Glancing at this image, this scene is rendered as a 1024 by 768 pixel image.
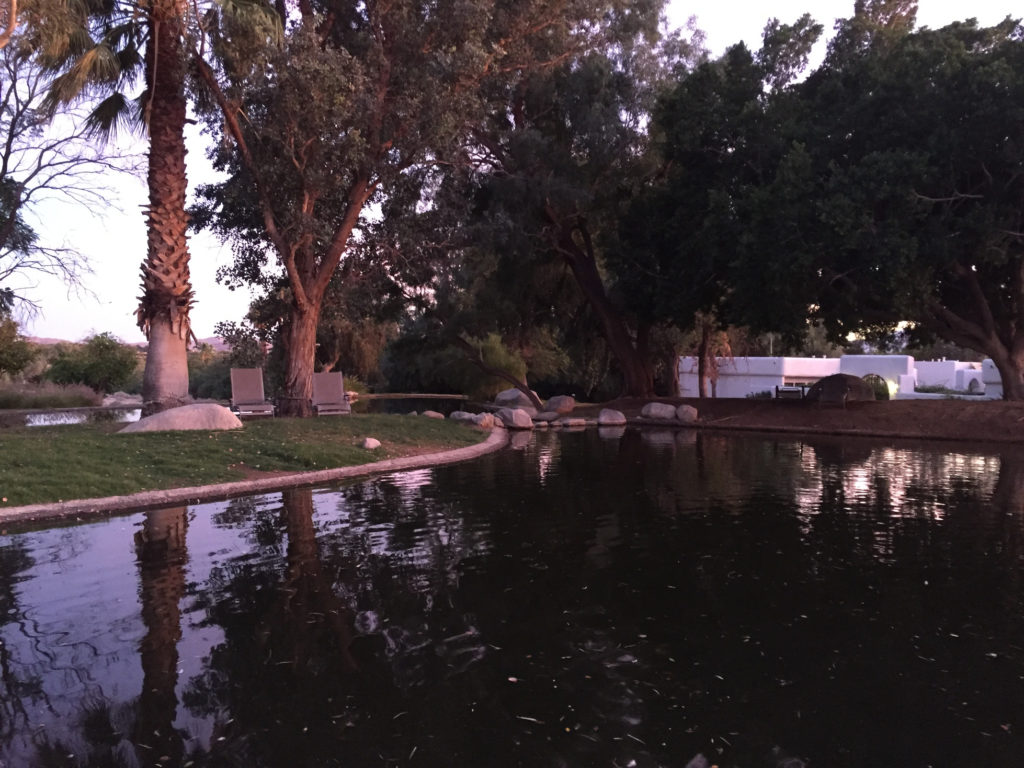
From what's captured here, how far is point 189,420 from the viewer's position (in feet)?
46.3

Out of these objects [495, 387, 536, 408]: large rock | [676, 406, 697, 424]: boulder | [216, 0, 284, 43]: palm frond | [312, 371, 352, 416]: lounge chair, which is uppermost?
[216, 0, 284, 43]: palm frond

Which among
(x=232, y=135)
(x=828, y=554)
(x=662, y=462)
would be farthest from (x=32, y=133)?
(x=828, y=554)

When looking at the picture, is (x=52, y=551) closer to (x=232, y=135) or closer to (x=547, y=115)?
(x=232, y=135)

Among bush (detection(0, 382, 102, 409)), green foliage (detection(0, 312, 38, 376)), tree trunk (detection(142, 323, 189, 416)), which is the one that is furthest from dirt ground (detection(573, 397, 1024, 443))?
green foliage (detection(0, 312, 38, 376))

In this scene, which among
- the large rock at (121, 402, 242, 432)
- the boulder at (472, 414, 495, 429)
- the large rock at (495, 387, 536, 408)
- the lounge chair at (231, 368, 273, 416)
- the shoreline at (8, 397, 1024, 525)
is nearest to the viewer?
the shoreline at (8, 397, 1024, 525)

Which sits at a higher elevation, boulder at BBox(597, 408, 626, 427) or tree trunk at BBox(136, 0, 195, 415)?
tree trunk at BBox(136, 0, 195, 415)

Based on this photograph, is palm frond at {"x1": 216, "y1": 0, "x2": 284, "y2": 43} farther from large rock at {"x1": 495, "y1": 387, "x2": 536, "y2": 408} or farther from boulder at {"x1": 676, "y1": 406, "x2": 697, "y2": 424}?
large rock at {"x1": 495, "y1": 387, "x2": 536, "y2": 408}

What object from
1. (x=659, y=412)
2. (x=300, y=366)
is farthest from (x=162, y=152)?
(x=659, y=412)

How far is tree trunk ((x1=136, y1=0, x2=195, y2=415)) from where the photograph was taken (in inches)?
594

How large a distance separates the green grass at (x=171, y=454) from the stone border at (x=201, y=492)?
197 mm

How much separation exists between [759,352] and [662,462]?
3762 centimetres

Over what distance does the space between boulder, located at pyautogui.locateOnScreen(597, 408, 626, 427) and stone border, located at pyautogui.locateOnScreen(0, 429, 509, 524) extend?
10117 mm

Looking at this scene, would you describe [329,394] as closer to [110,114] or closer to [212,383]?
[110,114]

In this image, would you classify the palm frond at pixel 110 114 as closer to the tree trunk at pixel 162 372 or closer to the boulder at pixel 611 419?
the tree trunk at pixel 162 372
